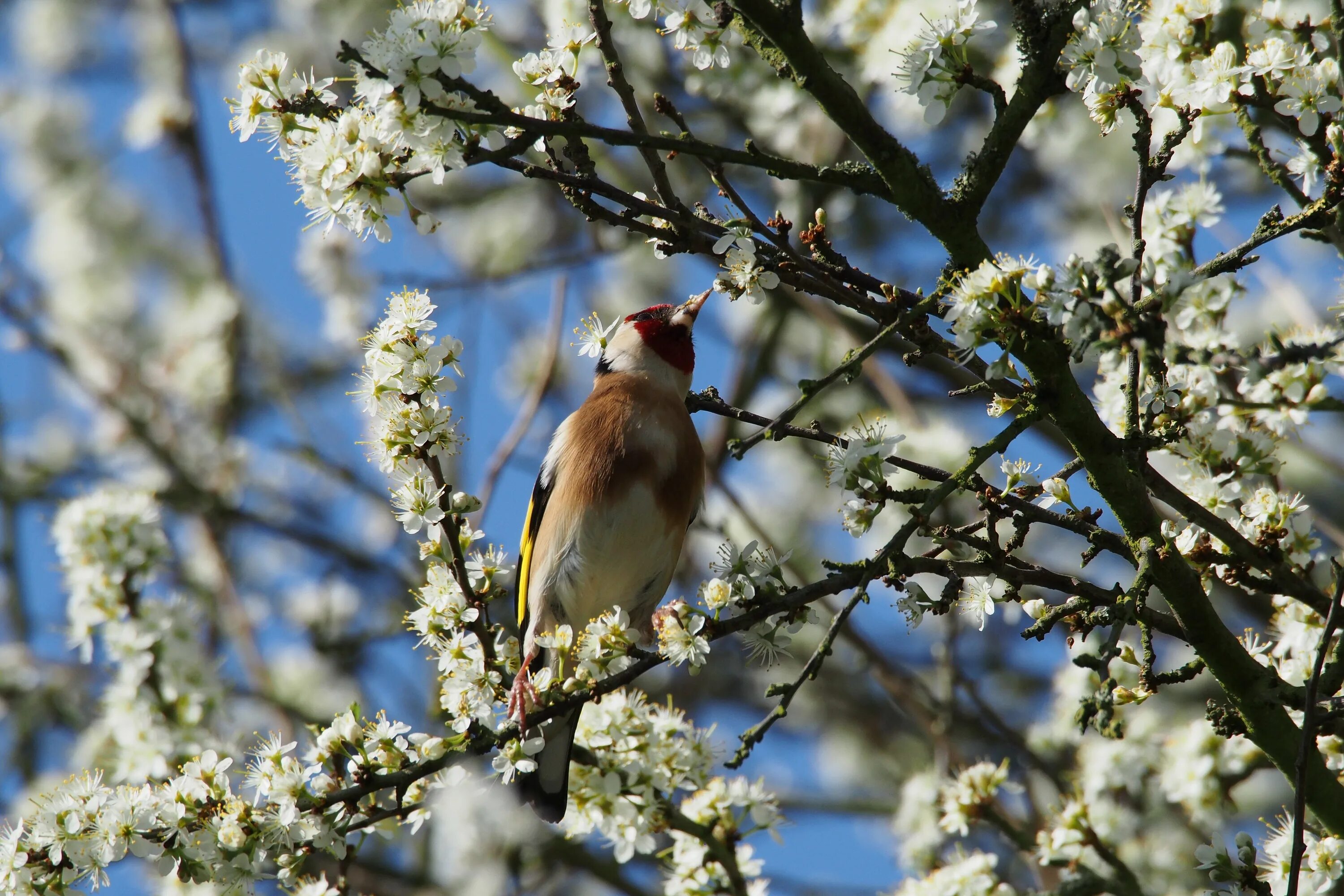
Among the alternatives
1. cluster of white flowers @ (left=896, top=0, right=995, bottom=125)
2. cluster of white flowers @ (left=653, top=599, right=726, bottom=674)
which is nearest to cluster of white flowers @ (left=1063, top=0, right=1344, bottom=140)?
cluster of white flowers @ (left=896, top=0, right=995, bottom=125)

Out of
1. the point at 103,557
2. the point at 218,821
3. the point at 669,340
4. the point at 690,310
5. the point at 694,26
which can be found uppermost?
the point at 669,340

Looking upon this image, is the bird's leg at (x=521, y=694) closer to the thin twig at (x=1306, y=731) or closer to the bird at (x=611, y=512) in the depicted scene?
the bird at (x=611, y=512)

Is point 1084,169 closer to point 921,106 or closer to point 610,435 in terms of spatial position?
point 610,435

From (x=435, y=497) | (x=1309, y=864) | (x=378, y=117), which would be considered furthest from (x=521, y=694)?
(x=1309, y=864)

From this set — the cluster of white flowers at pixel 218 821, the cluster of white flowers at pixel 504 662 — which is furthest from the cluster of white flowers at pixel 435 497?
the cluster of white flowers at pixel 218 821

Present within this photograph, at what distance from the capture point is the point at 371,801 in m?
2.99

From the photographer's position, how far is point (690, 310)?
4242 mm

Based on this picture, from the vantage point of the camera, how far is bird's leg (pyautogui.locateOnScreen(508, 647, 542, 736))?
3043mm

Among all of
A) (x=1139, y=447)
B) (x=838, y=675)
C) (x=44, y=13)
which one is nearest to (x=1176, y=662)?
(x=838, y=675)

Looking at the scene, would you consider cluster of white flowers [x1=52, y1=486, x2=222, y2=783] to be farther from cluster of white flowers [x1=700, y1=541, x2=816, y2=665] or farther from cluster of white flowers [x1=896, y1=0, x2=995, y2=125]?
cluster of white flowers [x1=896, y1=0, x2=995, y2=125]

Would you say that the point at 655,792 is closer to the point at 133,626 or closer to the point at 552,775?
the point at 552,775

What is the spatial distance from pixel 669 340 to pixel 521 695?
7.02 ft

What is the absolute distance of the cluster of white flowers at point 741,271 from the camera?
2.52 m

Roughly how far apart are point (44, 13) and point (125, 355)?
3961 millimetres
